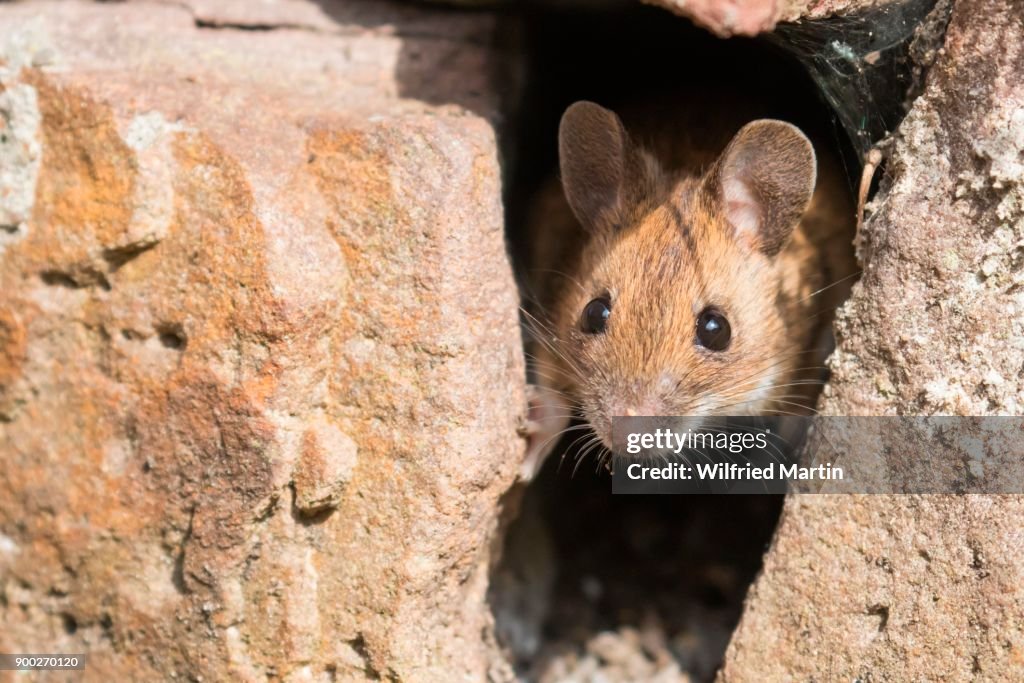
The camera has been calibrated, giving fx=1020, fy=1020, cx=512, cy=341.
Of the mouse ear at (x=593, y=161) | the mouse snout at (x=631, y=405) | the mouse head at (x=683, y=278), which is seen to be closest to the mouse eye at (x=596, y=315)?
the mouse head at (x=683, y=278)

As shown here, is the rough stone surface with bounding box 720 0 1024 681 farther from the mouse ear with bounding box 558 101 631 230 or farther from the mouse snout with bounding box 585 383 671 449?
the mouse ear with bounding box 558 101 631 230

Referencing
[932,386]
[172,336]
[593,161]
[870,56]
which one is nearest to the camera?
[932,386]

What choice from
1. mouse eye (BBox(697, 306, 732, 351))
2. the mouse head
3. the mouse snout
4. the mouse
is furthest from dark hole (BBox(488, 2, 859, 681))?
mouse eye (BBox(697, 306, 732, 351))

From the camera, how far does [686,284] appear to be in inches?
145

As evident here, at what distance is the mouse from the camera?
3578 millimetres

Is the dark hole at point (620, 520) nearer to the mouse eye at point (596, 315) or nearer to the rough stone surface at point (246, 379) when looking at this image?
the mouse eye at point (596, 315)

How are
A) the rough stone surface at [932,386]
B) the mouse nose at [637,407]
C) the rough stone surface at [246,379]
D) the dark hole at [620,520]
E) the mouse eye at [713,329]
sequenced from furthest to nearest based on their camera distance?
the dark hole at [620,520], the mouse eye at [713,329], the mouse nose at [637,407], the rough stone surface at [246,379], the rough stone surface at [932,386]

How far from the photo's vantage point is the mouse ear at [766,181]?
3.49 m

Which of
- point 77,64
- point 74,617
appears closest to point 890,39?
point 77,64

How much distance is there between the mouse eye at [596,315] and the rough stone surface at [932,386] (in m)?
0.85

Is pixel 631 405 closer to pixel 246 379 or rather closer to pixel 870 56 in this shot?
pixel 246 379

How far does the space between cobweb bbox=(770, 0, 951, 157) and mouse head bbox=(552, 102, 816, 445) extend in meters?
0.27

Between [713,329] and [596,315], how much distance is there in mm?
425

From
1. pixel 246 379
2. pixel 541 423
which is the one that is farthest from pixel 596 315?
pixel 246 379
